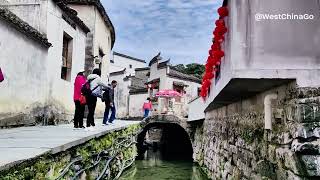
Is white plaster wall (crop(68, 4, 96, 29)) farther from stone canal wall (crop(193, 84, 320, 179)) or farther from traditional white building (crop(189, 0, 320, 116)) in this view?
traditional white building (crop(189, 0, 320, 116))

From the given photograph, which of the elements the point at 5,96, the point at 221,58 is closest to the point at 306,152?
the point at 221,58

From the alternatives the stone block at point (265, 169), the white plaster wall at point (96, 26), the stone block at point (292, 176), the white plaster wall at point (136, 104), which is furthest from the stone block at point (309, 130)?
the white plaster wall at point (136, 104)

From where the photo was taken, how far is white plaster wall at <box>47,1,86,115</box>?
35.8 ft

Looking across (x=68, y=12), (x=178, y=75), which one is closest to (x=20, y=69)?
(x=68, y=12)

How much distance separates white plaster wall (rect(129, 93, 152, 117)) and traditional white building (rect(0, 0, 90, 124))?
19330 millimetres

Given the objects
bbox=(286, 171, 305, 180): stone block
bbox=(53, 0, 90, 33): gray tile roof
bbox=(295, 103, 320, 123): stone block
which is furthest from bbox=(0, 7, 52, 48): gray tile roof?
bbox=(286, 171, 305, 180): stone block

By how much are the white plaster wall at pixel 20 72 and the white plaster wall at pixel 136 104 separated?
2336 cm

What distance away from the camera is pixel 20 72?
8.59 metres

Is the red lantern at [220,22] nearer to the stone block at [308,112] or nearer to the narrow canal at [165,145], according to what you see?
the stone block at [308,112]

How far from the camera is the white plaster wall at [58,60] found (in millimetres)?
10906

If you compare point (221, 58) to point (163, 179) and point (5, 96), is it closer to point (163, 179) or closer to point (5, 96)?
point (5, 96)

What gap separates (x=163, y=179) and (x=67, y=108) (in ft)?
13.8

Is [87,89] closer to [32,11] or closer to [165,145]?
[32,11]

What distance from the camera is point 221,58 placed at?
6.18 metres
